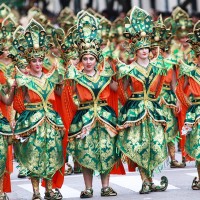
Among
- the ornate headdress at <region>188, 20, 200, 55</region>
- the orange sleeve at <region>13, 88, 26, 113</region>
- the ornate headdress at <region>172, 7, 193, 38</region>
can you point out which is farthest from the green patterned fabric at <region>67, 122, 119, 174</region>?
the ornate headdress at <region>172, 7, 193, 38</region>

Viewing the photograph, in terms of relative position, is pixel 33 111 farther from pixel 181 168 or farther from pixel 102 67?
pixel 181 168

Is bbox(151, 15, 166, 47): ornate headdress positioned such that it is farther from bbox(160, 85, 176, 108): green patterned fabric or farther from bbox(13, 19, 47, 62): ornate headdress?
bbox(13, 19, 47, 62): ornate headdress

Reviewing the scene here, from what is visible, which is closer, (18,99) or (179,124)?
(18,99)

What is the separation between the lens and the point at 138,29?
1848cm

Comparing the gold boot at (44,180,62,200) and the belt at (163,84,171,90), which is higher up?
the belt at (163,84,171,90)

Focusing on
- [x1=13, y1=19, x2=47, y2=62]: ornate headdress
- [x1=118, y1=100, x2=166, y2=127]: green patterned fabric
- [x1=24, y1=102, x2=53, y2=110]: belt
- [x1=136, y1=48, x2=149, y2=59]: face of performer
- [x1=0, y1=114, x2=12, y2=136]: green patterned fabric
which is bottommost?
[x1=0, y1=114, x2=12, y2=136]: green patterned fabric

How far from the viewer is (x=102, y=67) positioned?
18359 millimetres

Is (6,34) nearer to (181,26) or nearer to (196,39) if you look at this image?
(196,39)

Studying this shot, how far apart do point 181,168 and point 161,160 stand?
3.52 m

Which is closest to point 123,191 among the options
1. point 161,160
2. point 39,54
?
point 161,160

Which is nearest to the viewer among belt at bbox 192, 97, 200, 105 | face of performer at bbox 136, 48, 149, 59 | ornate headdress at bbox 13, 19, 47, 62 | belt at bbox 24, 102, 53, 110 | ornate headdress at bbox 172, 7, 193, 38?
belt at bbox 24, 102, 53, 110

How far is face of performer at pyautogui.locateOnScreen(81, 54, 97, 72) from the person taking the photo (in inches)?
718

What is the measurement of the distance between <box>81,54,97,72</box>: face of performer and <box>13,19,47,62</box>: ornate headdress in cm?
50

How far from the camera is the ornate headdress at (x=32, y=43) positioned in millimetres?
18094
